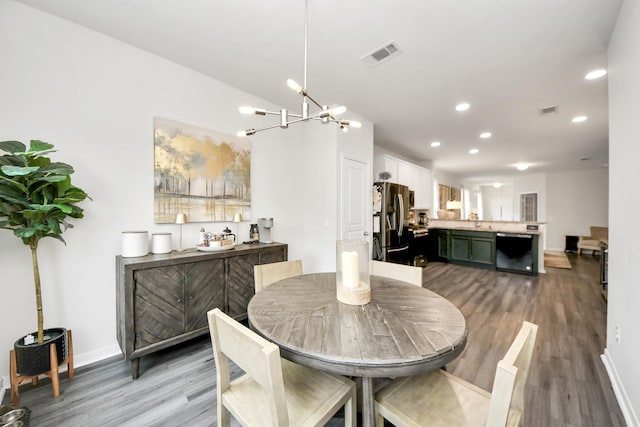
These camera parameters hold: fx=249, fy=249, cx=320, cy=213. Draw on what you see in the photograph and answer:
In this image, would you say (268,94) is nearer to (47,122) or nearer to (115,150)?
(115,150)

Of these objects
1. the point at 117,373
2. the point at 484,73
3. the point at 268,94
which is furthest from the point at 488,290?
the point at 117,373

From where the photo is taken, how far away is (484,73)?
268cm

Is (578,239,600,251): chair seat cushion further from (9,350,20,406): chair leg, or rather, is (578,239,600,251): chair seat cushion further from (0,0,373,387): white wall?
(9,350,20,406): chair leg

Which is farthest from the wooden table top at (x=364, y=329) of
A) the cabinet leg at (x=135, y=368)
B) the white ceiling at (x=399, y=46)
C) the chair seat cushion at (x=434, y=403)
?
the white ceiling at (x=399, y=46)

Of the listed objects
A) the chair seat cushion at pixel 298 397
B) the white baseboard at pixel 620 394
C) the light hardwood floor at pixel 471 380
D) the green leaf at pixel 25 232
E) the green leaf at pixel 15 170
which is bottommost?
the light hardwood floor at pixel 471 380

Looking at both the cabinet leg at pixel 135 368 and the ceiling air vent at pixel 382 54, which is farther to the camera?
the ceiling air vent at pixel 382 54

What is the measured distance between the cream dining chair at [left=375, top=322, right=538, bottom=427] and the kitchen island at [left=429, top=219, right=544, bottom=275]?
5258 mm

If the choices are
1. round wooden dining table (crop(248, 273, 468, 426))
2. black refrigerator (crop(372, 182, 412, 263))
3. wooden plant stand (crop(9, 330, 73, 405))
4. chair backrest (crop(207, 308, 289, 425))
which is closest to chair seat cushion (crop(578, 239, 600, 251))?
black refrigerator (crop(372, 182, 412, 263))

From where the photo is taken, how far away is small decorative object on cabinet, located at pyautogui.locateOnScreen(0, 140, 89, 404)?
156 centimetres

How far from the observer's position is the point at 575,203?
27.2ft

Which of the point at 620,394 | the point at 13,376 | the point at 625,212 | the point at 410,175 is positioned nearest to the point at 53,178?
the point at 13,376

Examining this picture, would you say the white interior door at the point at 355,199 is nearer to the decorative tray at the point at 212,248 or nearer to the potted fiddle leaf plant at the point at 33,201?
the decorative tray at the point at 212,248

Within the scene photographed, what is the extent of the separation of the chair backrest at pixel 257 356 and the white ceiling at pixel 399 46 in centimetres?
215

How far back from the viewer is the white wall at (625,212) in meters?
1.54
